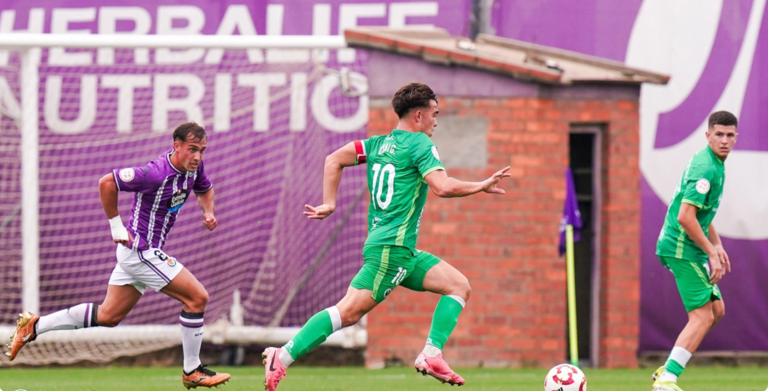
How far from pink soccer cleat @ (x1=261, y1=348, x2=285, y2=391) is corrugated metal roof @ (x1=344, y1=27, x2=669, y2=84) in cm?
419

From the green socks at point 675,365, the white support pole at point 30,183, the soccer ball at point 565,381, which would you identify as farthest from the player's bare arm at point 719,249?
the white support pole at point 30,183

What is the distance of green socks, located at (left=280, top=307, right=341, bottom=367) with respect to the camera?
6051mm

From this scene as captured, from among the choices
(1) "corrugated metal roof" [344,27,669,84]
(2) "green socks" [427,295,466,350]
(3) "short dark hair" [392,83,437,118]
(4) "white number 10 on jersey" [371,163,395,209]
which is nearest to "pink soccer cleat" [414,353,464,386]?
(2) "green socks" [427,295,466,350]

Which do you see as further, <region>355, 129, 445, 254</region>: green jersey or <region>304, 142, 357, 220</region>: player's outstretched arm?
<region>304, 142, 357, 220</region>: player's outstretched arm

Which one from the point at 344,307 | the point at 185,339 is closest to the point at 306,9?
the point at 185,339

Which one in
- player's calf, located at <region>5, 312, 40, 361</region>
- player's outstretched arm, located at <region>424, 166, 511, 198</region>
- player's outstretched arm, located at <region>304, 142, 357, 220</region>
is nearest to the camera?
player's outstretched arm, located at <region>424, 166, 511, 198</region>

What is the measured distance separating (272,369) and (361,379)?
275cm

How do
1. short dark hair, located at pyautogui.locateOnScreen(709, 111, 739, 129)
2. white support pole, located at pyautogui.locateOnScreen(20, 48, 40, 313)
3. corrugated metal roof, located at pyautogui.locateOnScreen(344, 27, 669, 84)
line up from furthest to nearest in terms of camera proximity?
white support pole, located at pyautogui.locateOnScreen(20, 48, 40, 313) < corrugated metal roof, located at pyautogui.locateOnScreen(344, 27, 669, 84) < short dark hair, located at pyautogui.locateOnScreen(709, 111, 739, 129)

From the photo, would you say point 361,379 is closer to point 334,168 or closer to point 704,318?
point 334,168

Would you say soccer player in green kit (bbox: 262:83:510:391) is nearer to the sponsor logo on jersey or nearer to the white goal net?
the sponsor logo on jersey

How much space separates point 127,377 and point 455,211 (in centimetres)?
325

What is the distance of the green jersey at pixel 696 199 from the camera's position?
6.89 metres

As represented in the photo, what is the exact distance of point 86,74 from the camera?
10.8 meters

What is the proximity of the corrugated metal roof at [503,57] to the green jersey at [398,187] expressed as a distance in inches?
132
